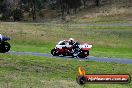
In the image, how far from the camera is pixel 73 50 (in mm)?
39062

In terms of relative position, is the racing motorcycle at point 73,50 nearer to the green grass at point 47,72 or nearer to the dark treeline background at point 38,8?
the green grass at point 47,72

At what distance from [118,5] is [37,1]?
2495 centimetres

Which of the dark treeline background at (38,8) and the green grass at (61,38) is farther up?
the green grass at (61,38)

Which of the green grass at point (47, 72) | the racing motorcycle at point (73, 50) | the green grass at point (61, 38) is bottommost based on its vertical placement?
the green grass at point (61, 38)

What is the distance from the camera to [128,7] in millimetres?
116562

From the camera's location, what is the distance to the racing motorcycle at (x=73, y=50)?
3862cm

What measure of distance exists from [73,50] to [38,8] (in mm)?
86509

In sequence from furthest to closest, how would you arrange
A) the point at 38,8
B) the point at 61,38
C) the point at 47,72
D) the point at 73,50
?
the point at 38,8
the point at 61,38
the point at 73,50
the point at 47,72

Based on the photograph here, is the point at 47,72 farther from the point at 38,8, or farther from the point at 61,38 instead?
the point at 38,8

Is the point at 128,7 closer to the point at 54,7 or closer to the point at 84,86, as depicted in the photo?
the point at 54,7

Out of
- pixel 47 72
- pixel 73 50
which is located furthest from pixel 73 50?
pixel 47 72

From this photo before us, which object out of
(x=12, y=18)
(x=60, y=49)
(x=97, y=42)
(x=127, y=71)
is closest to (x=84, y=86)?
(x=127, y=71)

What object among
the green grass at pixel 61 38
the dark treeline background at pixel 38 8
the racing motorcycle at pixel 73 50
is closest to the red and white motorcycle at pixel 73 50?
the racing motorcycle at pixel 73 50

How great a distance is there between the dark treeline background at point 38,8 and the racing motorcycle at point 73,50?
75.3m
